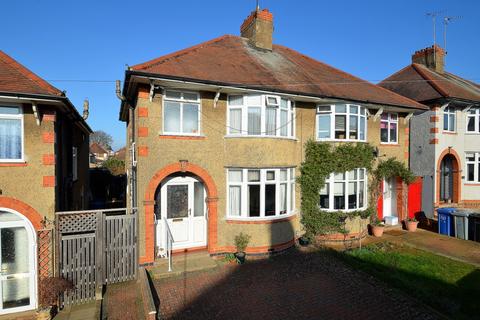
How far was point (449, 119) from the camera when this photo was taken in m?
15.1

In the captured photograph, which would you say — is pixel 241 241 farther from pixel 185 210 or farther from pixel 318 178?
pixel 318 178

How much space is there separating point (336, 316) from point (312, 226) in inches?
184

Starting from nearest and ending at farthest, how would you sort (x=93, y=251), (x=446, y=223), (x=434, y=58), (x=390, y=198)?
(x=93, y=251) < (x=446, y=223) < (x=390, y=198) < (x=434, y=58)

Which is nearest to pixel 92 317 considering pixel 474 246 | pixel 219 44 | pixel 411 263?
pixel 411 263

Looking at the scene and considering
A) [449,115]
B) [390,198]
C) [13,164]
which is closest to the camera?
[13,164]

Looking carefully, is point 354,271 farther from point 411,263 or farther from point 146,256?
point 146,256

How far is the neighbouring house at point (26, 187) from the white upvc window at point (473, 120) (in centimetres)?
1876

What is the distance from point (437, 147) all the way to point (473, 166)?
321 centimetres

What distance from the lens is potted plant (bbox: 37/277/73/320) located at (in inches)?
259

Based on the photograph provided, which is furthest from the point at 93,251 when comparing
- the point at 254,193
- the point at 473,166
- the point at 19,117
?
the point at 473,166

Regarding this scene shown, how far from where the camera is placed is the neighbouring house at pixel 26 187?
6.86 meters

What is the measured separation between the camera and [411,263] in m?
8.91

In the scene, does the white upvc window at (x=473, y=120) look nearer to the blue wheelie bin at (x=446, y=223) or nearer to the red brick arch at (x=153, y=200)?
the blue wheelie bin at (x=446, y=223)

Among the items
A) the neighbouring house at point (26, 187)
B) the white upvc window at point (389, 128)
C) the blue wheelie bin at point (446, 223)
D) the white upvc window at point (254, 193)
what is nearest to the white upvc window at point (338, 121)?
the white upvc window at point (389, 128)
